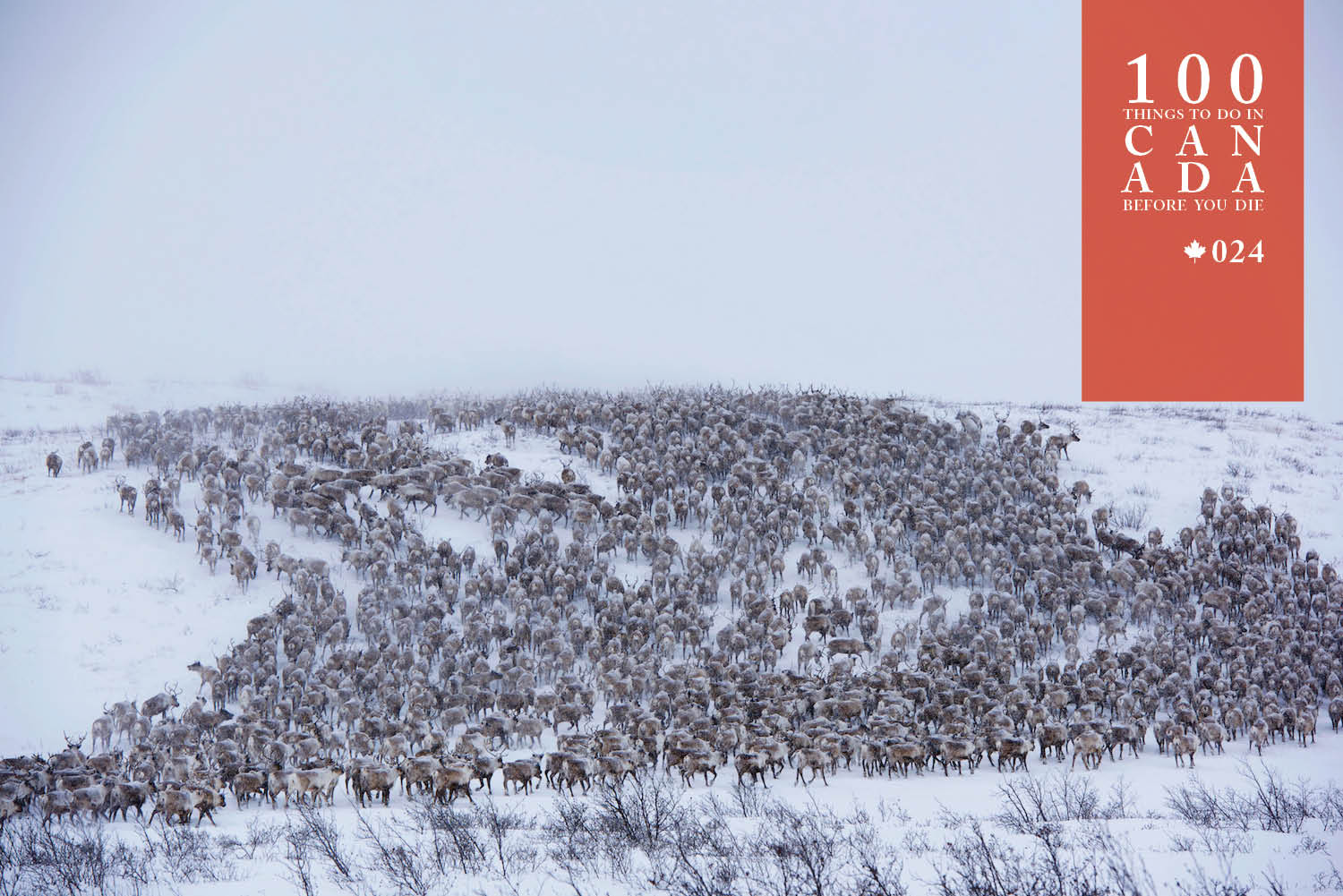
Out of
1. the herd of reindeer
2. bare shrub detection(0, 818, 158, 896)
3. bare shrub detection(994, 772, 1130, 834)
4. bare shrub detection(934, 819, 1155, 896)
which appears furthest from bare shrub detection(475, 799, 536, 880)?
bare shrub detection(994, 772, 1130, 834)

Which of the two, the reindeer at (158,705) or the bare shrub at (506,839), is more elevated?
the bare shrub at (506,839)

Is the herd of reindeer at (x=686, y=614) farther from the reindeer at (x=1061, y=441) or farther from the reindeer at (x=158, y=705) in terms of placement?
the reindeer at (x=1061, y=441)

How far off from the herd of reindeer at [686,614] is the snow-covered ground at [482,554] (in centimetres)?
83

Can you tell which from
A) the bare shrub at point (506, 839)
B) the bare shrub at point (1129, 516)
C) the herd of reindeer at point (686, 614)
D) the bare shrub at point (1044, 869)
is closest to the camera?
the bare shrub at point (1044, 869)

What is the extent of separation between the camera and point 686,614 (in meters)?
33.6

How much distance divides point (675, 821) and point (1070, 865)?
5.85 m

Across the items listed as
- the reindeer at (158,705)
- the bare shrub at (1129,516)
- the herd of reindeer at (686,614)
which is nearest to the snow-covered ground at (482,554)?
the bare shrub at (1129,516)

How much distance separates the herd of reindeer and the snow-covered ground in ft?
2.72

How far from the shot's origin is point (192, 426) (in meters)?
50.7

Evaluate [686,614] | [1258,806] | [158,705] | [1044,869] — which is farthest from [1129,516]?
[158,705]

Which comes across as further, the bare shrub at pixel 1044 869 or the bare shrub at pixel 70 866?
the bare shrub at pixel 70 866

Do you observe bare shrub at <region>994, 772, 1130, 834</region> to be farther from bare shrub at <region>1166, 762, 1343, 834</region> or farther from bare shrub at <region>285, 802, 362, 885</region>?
bare shrub at <region>285, 802, 362, 885</region>

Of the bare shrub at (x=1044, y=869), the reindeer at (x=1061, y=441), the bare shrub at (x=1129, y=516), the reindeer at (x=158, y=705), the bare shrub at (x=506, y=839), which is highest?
the reindeer at (x=1061, y=441)

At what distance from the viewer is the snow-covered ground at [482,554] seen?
54.7 feet
